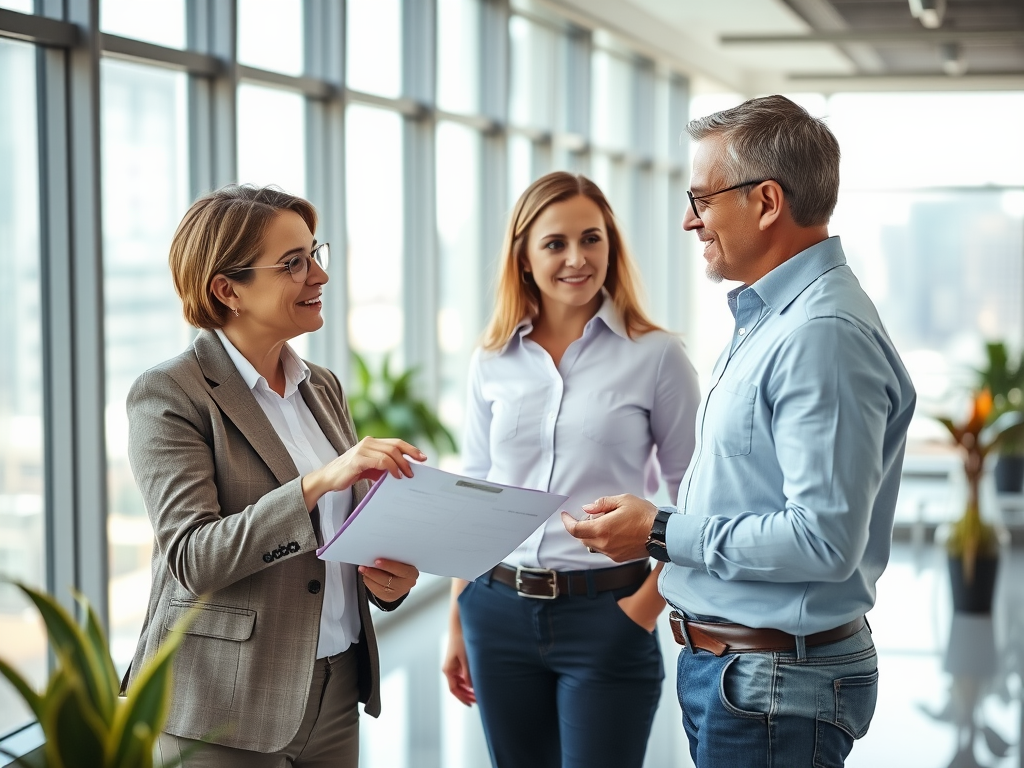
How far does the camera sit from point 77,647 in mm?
1116

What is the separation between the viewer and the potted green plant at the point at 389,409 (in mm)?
4973

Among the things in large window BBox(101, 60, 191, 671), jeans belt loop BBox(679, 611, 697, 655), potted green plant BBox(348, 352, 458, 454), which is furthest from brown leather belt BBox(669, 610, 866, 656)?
potted green plant BBox(348, 352, 458, 454)

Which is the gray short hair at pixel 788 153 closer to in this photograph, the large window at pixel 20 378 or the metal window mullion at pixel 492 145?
the large window at pixel 20 378

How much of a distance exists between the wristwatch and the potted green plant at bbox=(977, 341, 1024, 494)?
762 centimetres

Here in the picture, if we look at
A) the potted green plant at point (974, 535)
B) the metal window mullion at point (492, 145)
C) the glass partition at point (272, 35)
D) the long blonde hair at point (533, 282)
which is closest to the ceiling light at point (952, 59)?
the potted green plant at point (974, 535)

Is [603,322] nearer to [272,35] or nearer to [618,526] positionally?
[618,526]

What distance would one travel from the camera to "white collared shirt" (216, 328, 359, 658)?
5.97 feet

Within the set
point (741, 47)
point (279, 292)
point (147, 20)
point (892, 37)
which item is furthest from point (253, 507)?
point (741, 47)

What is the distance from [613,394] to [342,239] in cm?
287

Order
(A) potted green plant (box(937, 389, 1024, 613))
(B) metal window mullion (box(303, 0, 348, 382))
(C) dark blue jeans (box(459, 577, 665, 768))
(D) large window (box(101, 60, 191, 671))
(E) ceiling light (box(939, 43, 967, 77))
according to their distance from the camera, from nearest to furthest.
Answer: (C) dark blue jeans (box(459, 577, 665, 768)), (D) large window (box(101, 60, 191, 671)), (B) metal window mullion (box(303, 0, 348, 382)), (A) potted green plant (box(937, 389, 1024, 613)), (E) ceiling light (box(939, 43, 967, 77))

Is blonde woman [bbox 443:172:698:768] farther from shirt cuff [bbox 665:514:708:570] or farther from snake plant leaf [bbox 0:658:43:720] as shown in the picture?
snake plant leaf [bbox 0:658:43:720]

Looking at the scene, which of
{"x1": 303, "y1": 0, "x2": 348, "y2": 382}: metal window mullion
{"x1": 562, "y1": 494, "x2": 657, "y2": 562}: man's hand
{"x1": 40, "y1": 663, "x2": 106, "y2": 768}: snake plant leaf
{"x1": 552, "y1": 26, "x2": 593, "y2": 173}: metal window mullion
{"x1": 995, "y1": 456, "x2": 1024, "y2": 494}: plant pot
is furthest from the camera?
{"x1": 995, "y1": 456, "x2": 1024, "y2": 494}: plant pot

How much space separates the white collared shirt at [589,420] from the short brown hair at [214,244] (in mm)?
786

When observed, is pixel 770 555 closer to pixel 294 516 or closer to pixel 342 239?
pixel 294 516
